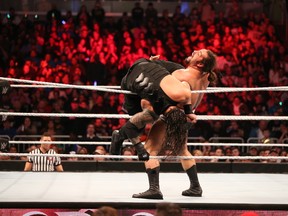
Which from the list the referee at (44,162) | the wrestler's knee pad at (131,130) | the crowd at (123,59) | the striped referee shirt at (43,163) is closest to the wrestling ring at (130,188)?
the wrestler's knee pad at (131,130)

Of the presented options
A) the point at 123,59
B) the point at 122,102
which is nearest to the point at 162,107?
the point at 122,102

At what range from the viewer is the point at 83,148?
7.42 meters

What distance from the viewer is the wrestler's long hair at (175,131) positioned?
169 inches

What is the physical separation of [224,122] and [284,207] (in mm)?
5232

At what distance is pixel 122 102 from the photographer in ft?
30.6

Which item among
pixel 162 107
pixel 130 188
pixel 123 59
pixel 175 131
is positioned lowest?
pixel 130 188

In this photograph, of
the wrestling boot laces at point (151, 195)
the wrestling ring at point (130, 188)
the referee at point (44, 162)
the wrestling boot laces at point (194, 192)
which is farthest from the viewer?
the referee at point (44, 162)

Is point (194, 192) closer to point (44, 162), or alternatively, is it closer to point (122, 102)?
point (44, 162)

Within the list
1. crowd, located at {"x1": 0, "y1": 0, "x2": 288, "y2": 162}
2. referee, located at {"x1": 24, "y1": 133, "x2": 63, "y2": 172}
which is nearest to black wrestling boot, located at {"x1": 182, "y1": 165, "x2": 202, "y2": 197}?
referee, located at {"x1": 24, "y1": 133, "x2": 63, "y2": 172}

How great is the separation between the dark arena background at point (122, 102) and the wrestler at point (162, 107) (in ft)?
0.48

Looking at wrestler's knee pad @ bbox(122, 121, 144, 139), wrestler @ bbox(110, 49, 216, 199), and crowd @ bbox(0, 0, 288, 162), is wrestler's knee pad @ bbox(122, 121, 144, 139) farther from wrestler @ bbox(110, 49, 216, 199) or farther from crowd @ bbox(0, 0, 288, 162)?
crowd @ bbox(0, 0, 288, 162)

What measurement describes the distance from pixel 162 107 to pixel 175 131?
0.18 meters

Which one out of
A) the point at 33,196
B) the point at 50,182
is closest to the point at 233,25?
the point at 50,182

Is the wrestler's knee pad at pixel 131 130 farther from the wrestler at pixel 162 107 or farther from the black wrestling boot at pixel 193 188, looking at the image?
the black wrestling boot at pixel 193 188
